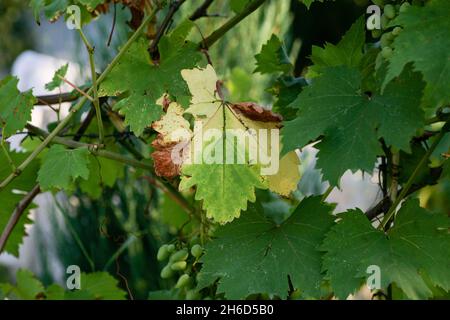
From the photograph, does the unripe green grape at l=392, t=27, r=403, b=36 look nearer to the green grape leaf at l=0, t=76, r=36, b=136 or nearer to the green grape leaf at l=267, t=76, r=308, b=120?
the green grape leaf at l=267, t=76, r=308, b=120

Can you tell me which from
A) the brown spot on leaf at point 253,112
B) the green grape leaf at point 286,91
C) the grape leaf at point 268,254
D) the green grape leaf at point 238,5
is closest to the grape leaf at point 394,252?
the grape leaf at point 268,254

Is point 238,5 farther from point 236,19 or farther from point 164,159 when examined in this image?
point 164,159

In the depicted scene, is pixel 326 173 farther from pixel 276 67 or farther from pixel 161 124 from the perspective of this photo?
pixel 276 67

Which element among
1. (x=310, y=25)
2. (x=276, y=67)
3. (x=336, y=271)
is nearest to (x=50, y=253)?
(x=276, y=67)

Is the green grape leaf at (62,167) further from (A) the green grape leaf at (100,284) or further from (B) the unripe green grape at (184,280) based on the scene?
(A) the green grape leaf at (100,284)

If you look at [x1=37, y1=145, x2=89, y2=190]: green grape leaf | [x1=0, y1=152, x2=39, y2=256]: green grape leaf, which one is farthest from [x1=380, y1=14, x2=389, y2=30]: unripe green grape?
[x1=0, y1=152, x2=39, y2=256]: green grape leaf

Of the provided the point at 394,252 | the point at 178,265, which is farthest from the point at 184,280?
the point at 394,252
